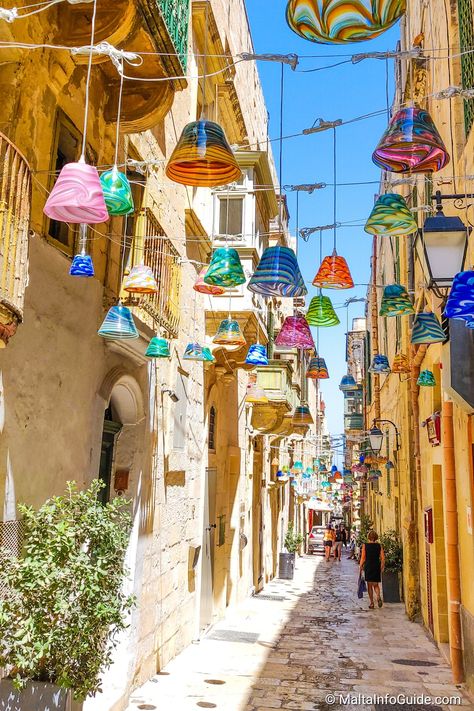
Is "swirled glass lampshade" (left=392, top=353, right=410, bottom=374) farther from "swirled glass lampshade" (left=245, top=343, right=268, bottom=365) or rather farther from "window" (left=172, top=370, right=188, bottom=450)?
"window" (left=172, top=370, right=188, bottom=450)

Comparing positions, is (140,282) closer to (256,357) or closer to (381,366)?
(256,357)

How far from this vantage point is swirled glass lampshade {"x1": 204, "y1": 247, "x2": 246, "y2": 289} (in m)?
6.48

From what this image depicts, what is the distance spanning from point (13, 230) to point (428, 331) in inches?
211

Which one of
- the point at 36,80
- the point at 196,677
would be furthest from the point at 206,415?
the point at 36,80

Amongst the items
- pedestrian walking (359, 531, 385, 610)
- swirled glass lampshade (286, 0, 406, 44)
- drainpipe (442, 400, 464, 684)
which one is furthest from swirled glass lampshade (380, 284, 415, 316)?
pedestrian walking (359, 531, 385, 610)

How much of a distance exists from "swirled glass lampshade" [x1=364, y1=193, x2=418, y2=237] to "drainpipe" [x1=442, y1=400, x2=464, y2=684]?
4237mm

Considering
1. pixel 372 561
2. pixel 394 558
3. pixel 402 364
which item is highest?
pixel 402 364

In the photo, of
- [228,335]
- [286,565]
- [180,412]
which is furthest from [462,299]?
[286,565]

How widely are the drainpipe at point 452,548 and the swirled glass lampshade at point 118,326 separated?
513cm

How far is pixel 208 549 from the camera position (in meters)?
12.6

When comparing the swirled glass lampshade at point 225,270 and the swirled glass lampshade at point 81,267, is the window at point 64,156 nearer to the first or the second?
the swirled glass lampshade at point 81,267

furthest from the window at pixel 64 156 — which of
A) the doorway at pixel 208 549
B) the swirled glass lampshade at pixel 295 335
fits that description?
the doorway at pixel 208 549

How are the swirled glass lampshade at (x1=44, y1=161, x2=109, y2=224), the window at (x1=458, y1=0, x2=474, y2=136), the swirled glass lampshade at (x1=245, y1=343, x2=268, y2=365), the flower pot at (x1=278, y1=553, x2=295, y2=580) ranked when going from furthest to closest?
the flower pot at (x1=278, y1=553, x2=295, y2=580) < the swirled glass lampshade at (x1=245, y1=343, x2=268, y2=365) < the window at (x1=458, y1=0, x2=474, y2=136) < the swirled glass lampshade at (x1=44, y1=161, x2=109, y2=224)

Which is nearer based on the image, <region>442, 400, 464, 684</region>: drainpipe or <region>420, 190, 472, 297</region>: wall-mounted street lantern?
<region>420, 190, 472, 297</region>: wall-mounted street lantern
